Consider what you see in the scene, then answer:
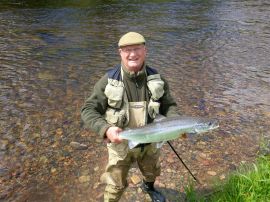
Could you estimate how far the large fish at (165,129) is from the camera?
3793mm

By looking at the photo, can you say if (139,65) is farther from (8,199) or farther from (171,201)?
(8,199)

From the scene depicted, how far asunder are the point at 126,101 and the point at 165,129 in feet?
1.98

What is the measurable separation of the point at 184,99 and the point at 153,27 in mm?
7371

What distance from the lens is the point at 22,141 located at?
6727mm

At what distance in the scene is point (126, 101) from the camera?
412cm

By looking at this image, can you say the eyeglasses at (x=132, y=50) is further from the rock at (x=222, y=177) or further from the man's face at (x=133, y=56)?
the rock at (x=222, y=177)

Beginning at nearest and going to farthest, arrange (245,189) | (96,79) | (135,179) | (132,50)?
1. (132,50)
2. (245,189)
3. (135,179)
4. (96,79)

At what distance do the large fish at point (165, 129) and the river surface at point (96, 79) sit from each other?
1770mm

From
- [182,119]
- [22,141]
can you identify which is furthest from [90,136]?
[182,119]

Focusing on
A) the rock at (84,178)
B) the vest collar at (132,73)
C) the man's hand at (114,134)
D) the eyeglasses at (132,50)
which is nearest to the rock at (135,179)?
the rock at (84,178)

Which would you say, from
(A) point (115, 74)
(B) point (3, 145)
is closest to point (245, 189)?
(A) point (115, 74)

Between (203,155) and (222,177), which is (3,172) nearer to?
(203,155)

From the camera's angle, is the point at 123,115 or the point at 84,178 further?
the point at 84,178

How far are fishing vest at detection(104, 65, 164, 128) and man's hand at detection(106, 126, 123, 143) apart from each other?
0.21m
